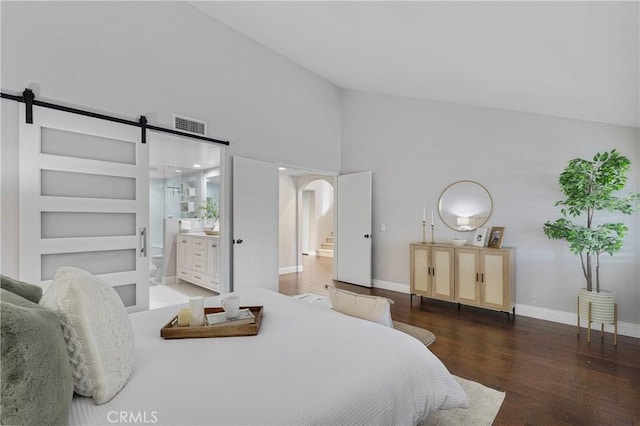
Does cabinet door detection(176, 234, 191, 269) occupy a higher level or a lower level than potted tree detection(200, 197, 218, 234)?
lower

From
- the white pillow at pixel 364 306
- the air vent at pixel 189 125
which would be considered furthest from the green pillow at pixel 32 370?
the air vent at pixel 189 125

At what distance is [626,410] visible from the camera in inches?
76.8

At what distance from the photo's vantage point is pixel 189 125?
358 centimetres

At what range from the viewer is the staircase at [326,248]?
9539 millimetres

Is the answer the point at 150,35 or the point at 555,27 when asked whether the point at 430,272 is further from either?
the point at 150,35

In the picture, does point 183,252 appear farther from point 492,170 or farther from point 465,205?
point 492,170

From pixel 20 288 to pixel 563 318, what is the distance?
4.72 m

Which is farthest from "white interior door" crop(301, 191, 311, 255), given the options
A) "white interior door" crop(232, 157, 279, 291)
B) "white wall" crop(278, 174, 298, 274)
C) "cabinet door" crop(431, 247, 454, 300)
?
"cabinet door" crop(431, 247, 454, 300)

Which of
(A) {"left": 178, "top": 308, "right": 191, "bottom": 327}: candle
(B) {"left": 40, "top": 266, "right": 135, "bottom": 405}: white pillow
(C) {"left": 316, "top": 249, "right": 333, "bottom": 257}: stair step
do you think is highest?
(B) {"left": 40, "top": 266, "right": 135, "bottom": 405}: white pillow

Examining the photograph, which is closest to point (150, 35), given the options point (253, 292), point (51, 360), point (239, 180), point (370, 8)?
point (239, 180)

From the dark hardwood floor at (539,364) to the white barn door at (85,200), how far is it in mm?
3088

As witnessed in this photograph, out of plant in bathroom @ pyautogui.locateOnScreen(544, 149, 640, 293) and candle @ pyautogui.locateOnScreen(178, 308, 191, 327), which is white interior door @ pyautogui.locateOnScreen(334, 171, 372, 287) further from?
candle @ pyautogui.locateOnScreen(178, 308, 191, 327)

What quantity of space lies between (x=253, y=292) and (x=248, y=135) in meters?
2.49

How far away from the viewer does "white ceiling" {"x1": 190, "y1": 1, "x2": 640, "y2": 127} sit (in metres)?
1.95
